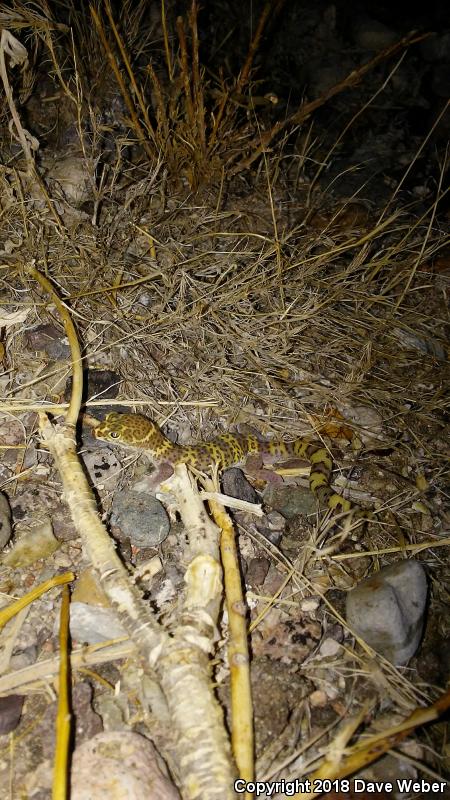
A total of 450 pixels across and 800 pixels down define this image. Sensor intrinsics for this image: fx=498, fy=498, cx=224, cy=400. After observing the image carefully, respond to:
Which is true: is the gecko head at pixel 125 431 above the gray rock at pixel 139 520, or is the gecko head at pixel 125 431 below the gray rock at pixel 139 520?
above

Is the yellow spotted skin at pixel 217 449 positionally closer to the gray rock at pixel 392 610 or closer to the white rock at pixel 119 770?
the gray rock at pixel 392 610

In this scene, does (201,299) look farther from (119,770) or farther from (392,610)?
(119,770)

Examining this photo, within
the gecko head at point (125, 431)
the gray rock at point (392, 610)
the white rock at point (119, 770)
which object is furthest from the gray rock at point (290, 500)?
the white rock at point (119, 770)

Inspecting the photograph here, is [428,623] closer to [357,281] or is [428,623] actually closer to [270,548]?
[270,548]

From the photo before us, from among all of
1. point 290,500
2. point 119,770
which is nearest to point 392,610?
point 290,500

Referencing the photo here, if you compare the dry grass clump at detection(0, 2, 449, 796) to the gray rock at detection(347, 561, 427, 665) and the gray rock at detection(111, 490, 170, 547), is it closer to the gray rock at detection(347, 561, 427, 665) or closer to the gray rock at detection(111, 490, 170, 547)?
the gray rock at detection(347, 561, 427, 665)

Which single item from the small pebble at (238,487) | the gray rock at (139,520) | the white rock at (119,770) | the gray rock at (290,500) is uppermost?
the white rock at (119,770)

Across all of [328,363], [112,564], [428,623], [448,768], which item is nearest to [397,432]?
[328,363]
